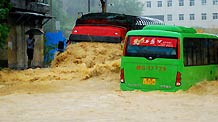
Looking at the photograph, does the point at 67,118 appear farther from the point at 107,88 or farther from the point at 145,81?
the point at 107,88

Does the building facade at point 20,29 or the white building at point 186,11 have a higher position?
the white building at point 186,11

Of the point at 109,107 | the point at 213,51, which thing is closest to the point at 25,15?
the point at 213,51

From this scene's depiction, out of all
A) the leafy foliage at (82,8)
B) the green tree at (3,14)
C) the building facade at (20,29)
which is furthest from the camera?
the leafy foliage at (82,8)

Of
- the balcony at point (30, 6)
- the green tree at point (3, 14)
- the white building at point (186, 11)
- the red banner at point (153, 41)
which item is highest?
the white building at point (186, 11)

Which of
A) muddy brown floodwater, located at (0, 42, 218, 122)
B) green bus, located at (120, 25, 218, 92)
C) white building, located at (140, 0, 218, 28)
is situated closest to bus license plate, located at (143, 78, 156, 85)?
green bus, located at (120, 25, 218, 92)

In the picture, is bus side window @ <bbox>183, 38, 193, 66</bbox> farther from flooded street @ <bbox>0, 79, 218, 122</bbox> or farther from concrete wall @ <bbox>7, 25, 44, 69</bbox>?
concrete wall @ <bbox>7, 25, 44, 69</bbox>

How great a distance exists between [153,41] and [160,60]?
0.63 m

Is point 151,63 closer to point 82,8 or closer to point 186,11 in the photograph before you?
point 82,8

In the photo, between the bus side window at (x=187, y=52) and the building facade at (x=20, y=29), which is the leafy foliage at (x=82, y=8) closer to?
the building facade at (x=20, y=29)

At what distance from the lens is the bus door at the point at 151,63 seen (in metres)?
15.4

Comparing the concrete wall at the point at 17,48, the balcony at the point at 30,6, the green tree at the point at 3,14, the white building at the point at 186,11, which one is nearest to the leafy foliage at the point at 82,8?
the white building at the point at 186,11

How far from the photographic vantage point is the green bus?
15398mm

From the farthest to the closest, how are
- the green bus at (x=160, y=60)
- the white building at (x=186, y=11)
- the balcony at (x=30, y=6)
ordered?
the white building at (x=186, y=11), the balcony at (x=30, y=6), the green bus at (x=160, y=60)

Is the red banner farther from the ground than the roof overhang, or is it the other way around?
the roof overhang
